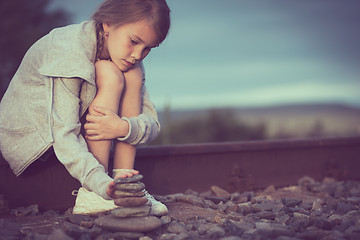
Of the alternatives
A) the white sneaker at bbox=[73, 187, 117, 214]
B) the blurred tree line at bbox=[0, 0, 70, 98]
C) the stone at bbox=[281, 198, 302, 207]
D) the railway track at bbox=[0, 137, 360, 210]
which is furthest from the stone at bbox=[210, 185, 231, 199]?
the blurred tree line at bbox=[0, 0, 70, 98]

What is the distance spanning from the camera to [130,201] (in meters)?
2.52

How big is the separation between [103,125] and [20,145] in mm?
584

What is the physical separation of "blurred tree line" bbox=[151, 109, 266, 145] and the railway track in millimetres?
7562

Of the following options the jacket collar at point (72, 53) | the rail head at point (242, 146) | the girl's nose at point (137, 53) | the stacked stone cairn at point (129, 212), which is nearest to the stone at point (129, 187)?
the stacked stone cairn at point (129, 212)

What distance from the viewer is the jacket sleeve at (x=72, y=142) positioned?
2.57 m

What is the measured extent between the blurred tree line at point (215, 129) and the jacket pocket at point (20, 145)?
32.8 feet

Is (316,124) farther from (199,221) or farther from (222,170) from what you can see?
(199,221)

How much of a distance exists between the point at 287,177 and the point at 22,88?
3151 millimetres

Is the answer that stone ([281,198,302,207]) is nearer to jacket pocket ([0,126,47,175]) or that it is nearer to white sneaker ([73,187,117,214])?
white sneaker ([73,187,117,214])

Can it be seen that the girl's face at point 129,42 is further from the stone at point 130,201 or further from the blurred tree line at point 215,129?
the blurred tree line at point 215,129

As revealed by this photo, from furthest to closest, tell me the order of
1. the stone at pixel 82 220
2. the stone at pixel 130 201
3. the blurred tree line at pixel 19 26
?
the blurred tree line at pixel 19 26, the stone at pixel 82 220, the stone at pixel 130 201

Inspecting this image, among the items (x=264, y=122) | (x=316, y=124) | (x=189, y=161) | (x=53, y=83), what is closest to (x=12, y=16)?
(x=264, y=122)

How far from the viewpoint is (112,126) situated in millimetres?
2854

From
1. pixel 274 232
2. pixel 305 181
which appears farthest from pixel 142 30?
pixel 305 181
